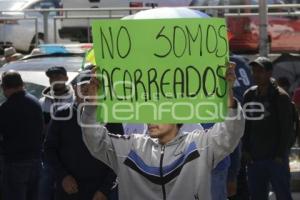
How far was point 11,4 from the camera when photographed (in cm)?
1853

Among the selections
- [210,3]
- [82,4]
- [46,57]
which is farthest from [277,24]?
[82,4]

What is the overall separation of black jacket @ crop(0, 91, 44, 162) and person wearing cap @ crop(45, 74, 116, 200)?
5.84 ft

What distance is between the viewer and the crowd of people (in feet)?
14.6

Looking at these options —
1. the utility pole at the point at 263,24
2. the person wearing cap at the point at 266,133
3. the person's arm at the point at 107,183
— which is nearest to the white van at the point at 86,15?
the utility pole at the point at 263,24

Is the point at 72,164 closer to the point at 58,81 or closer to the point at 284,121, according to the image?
the point at 58,81

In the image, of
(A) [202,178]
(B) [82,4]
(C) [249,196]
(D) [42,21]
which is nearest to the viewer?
(A) [202,178]

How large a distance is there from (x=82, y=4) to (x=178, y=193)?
49.3 feet

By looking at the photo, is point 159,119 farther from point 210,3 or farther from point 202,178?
point 210,3

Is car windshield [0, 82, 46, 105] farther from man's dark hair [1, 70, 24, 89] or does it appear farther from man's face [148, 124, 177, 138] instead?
man's face [148, 124, 177, 138]

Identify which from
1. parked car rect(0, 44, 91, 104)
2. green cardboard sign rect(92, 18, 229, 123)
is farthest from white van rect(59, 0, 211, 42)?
green cardboard sign rect(92, 18, 229, 123)

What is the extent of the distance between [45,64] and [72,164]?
13.6ft

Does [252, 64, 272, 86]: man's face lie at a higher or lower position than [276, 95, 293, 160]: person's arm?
higher

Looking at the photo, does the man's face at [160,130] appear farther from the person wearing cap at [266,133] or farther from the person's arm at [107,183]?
the person wearing cap at [266,133]

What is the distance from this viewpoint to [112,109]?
448 centimetres
